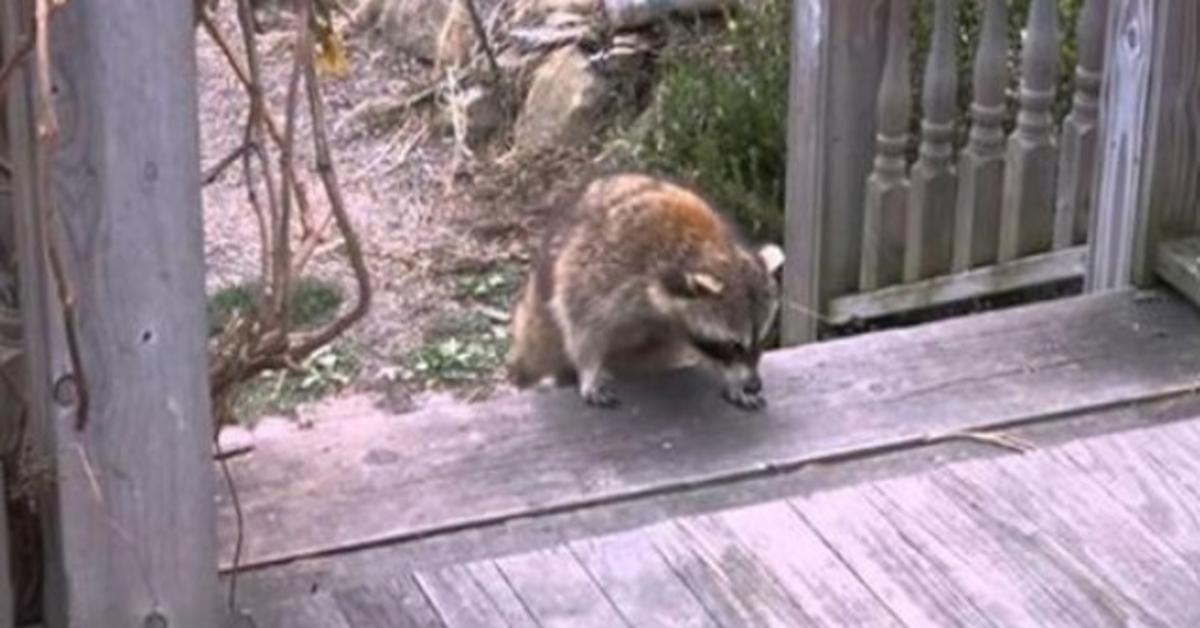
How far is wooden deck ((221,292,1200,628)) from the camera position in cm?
356

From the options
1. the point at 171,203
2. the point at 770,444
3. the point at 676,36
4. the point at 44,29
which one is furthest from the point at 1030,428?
the point at 676,36

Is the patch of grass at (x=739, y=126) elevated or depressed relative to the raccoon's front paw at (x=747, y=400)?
depressed

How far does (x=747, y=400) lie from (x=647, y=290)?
0.35 m

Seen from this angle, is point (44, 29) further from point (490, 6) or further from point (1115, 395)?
point (490, 6)

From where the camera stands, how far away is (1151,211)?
4.48 metres

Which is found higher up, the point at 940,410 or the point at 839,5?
the point at 839,5

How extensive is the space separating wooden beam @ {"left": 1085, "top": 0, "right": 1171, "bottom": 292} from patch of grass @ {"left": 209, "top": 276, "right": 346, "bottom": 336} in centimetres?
268

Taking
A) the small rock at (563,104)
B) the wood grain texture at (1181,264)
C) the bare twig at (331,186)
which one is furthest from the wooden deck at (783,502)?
the small rock at (563,104)

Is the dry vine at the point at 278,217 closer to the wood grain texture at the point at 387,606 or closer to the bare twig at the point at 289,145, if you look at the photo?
the bare twig at the point at 289,145

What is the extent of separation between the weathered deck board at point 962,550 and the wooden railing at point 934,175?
4.17 feet

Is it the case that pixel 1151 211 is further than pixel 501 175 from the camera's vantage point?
No

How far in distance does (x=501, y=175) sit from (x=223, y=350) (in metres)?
4.13

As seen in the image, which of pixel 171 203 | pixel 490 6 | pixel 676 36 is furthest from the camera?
pixel 490 6

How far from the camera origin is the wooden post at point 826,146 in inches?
196
